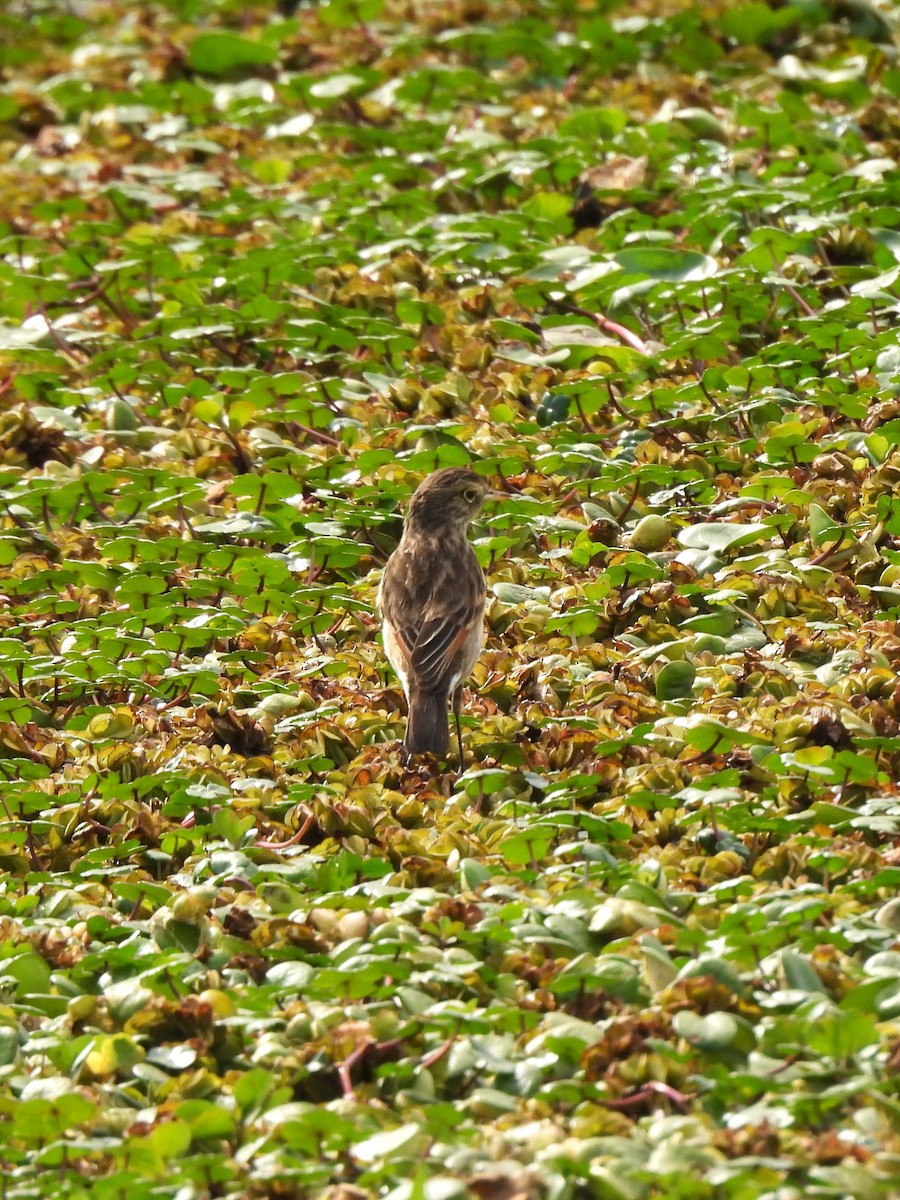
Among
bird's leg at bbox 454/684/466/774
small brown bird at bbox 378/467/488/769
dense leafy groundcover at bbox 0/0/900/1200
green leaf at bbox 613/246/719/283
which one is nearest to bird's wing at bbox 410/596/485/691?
small brown bird at bbox 378/467/488/769

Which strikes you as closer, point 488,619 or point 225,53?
point 488,619

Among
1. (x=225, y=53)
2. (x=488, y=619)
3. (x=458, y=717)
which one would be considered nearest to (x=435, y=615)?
(x=458, y=717)

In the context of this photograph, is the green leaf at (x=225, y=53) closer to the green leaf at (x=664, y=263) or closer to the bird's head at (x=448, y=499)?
the green leaf at (x=664, y=263)

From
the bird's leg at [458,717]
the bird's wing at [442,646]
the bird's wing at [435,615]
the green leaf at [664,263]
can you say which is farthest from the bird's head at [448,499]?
the green leaf at [664,263]

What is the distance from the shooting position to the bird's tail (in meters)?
6.87

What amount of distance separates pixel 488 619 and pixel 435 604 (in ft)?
2.28

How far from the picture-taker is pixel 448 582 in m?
7.59

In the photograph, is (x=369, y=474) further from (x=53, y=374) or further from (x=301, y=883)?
(x=301, y=883)

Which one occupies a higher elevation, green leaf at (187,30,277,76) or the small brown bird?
green leaf at (187,30,277,76)

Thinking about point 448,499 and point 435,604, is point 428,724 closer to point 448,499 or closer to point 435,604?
point 435,604

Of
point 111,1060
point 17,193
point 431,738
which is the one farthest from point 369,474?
point 17,193

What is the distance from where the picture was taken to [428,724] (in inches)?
272

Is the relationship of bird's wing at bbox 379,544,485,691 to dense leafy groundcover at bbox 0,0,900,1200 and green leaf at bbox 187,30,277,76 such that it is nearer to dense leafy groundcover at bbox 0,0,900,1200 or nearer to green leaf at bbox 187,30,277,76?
dense leafy groundcover at bbox 0,0,900,1200

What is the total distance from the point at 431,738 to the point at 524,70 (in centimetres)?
830
